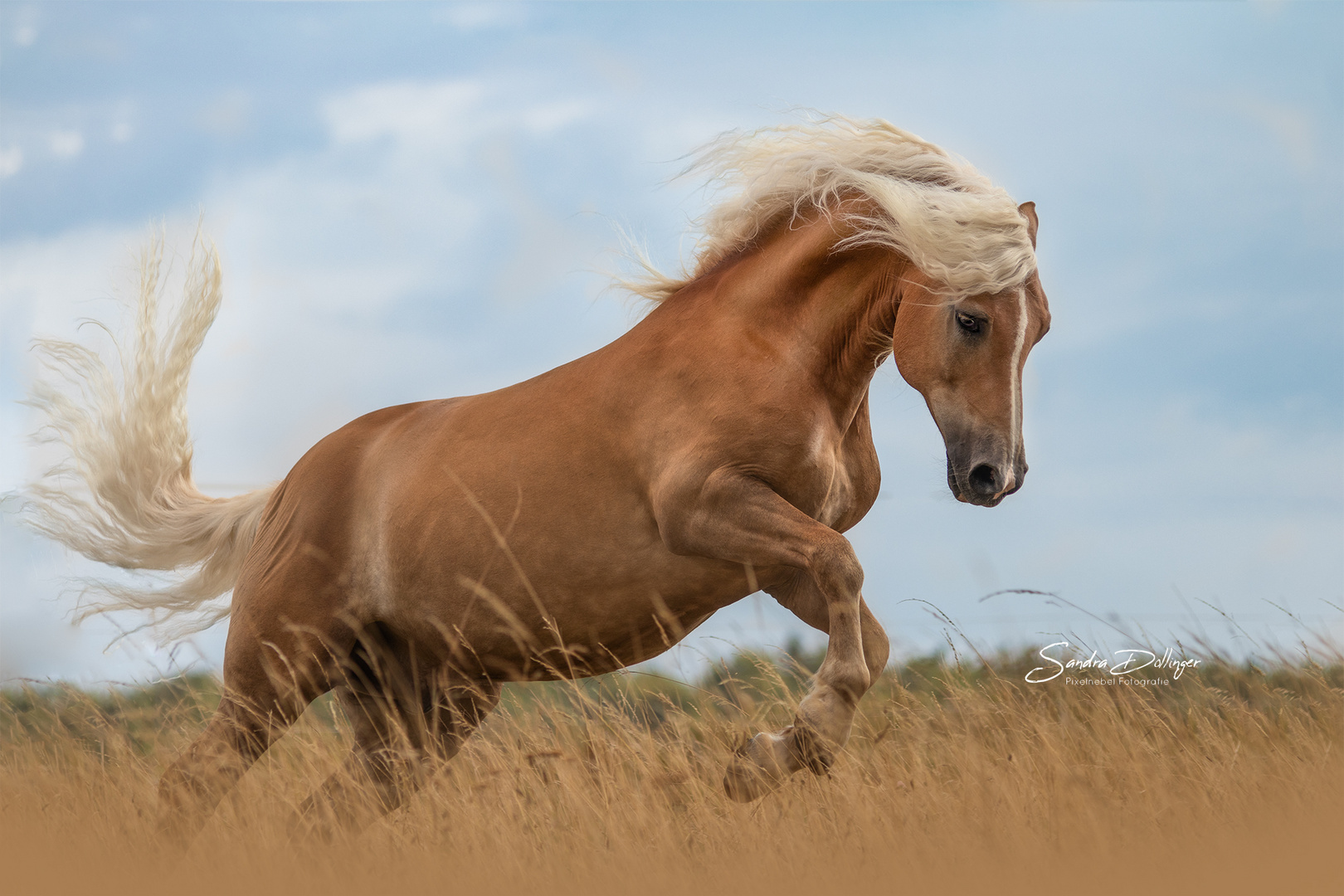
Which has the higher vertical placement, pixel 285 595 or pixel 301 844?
pixel 285 595

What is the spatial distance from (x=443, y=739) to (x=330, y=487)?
1.38m

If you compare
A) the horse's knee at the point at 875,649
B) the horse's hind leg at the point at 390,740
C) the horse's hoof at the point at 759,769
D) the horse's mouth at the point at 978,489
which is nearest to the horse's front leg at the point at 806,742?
the horse's hoof at the point at 759,769

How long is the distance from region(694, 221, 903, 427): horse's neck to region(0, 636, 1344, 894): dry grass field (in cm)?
147

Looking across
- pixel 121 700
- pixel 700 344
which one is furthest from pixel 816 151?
pixel 121 700

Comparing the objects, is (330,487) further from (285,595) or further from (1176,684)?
(1176,684)

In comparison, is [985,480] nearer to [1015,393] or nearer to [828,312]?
[1015,393]

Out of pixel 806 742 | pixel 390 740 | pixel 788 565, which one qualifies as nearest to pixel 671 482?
pixel 788 565

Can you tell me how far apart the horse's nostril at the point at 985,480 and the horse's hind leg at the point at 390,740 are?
8.09 ft

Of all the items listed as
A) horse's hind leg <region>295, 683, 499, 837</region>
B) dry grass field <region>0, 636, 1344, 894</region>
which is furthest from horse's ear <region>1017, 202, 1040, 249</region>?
horse's hind leg <region>295, 683, 499, 837</region>

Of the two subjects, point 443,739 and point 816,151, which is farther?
point 443,739

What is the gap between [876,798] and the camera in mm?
4355

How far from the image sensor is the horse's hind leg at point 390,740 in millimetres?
5195

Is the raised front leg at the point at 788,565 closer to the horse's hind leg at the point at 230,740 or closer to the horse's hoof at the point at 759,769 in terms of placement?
the horse's hoof at the point at 759,769

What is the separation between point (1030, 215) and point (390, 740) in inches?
156
